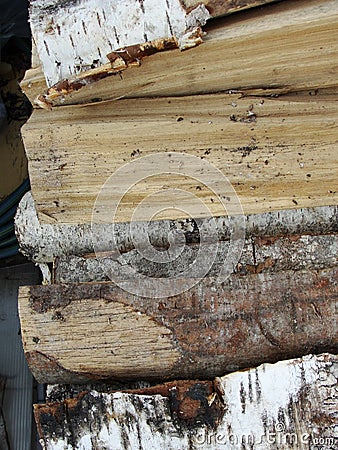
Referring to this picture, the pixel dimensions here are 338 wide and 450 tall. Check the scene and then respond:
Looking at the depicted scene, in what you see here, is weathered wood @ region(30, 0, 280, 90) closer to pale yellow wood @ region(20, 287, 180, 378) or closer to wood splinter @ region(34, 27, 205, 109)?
wood splinter @ region(34, 27, 205, 109)

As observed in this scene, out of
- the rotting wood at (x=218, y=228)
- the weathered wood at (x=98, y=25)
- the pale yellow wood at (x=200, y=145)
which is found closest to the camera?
the weathered wood at (x=98, y=25)

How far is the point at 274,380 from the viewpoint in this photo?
1.21 m

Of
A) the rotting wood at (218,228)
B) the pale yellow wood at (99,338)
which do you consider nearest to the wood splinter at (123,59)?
the rotting wood at (218,228)

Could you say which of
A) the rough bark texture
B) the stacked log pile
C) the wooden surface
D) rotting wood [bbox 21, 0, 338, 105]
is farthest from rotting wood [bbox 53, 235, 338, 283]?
the wooden surface

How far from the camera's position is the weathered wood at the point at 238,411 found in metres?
1.20

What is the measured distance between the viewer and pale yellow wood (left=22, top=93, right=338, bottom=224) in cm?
127

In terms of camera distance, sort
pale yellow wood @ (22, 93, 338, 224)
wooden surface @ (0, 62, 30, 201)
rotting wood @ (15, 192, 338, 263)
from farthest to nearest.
→ wooden surface @ (0, 62, 30, 201), rotting wood @ (15, 192, 338, 263), pale yellow wood @ (22, 93, 338, 224)

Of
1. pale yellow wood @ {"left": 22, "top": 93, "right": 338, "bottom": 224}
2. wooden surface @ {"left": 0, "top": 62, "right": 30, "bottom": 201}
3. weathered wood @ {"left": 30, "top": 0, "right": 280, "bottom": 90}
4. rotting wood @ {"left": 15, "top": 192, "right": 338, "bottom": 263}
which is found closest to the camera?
weathered wood @ {"left": 30, "top": 0, "right": 280, "bottom": 90}

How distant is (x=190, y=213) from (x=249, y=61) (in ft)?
1.29

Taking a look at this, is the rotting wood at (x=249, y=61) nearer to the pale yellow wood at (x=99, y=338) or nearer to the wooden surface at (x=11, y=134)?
the pale yellow wood at (x=99, y=338)

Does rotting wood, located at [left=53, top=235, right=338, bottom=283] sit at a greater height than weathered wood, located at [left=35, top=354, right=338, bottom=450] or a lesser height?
greater

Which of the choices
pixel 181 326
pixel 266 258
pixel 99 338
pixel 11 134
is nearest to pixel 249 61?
pixel 266 258

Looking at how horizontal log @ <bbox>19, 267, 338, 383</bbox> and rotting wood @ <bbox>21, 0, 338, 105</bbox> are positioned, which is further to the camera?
horizontal log @ <bbox>19, 267, 338, 383</bbox>

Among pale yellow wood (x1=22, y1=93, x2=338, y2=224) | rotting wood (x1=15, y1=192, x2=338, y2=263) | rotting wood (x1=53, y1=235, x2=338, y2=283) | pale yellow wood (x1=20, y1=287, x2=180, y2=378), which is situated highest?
pale yellow wood (x1=22, y1=93, x2=338, y2=224)
